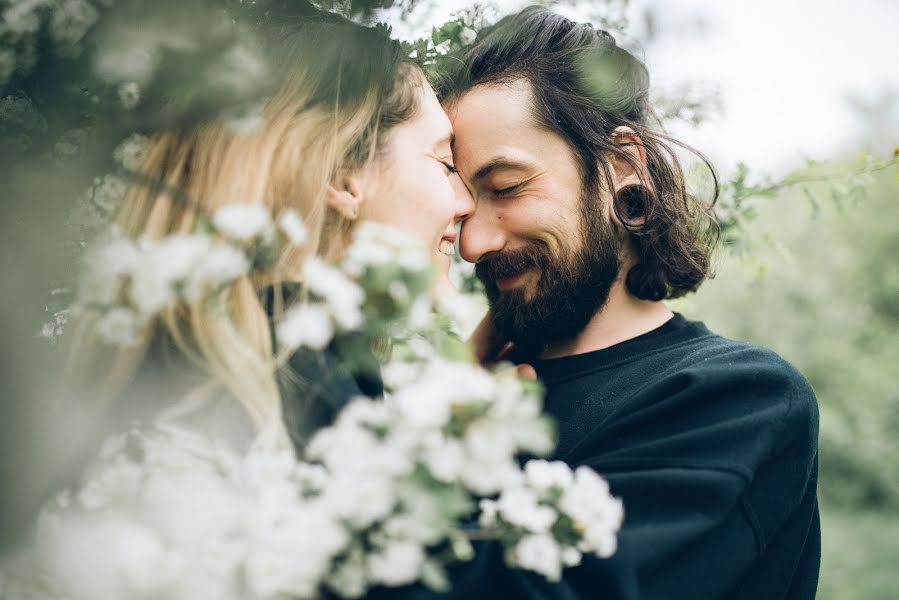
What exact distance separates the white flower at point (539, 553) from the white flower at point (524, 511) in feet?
0.06

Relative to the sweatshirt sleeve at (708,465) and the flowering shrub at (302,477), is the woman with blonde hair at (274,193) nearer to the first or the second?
the flowering shrub at (302,477)

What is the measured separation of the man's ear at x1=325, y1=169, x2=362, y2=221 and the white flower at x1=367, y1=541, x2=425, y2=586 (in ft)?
3.24

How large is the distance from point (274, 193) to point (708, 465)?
120cm

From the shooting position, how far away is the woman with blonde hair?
4.25 ft

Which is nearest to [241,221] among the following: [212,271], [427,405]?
[212,271]

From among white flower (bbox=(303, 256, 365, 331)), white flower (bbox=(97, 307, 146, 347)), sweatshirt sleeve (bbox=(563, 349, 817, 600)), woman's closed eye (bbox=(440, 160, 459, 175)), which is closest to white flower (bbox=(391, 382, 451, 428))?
white flower (bbox=(303, 256, 365, 331))

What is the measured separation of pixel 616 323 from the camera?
260 centimetres

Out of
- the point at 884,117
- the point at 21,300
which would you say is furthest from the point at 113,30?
the point at 884,117

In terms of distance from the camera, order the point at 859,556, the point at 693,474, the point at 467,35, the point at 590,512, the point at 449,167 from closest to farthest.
Result: the point at 590,512 → the point at 693,474 → the point at 449,167 → the point at 467,35 → the point at 859,556

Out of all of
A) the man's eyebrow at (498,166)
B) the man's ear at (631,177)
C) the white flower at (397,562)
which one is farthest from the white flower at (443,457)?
the man's ear at (631,177)

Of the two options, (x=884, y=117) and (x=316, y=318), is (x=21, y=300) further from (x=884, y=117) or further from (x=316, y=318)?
(x=884, y=117)

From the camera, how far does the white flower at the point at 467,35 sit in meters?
2.64

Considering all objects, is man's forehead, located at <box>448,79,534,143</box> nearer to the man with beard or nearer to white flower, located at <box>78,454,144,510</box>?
the man with beard

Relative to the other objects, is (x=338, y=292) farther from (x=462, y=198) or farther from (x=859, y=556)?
(x=859, y=556)
